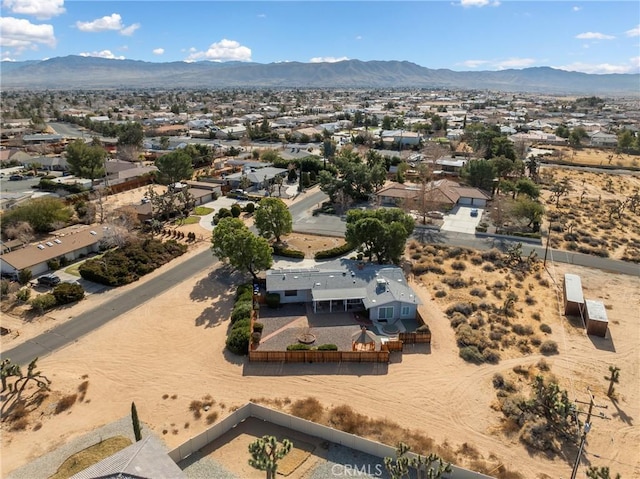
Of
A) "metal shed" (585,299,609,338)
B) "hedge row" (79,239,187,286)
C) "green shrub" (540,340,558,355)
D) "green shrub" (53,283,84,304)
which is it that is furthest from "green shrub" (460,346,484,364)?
"green shrub" (53,283,84,304)

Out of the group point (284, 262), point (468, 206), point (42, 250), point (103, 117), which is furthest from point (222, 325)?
point (103, 117)

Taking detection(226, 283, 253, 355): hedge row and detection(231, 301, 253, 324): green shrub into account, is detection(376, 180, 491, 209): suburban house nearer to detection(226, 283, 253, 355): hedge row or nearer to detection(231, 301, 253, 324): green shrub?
detection(226, 283, 253, 355): hedge row

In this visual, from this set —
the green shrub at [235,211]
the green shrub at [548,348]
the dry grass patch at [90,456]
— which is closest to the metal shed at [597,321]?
the green shrub at [548,348]

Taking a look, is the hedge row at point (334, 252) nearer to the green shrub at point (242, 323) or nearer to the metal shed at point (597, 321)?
the green shrub at point (242, 323)

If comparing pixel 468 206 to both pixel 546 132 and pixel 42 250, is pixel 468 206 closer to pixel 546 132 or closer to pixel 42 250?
pixel 42 250

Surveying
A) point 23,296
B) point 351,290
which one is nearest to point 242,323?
point 351,290

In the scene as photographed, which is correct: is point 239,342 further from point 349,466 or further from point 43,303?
point 43,303

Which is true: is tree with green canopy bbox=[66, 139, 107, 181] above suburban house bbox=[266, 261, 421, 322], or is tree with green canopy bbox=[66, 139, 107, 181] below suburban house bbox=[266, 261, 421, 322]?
above
